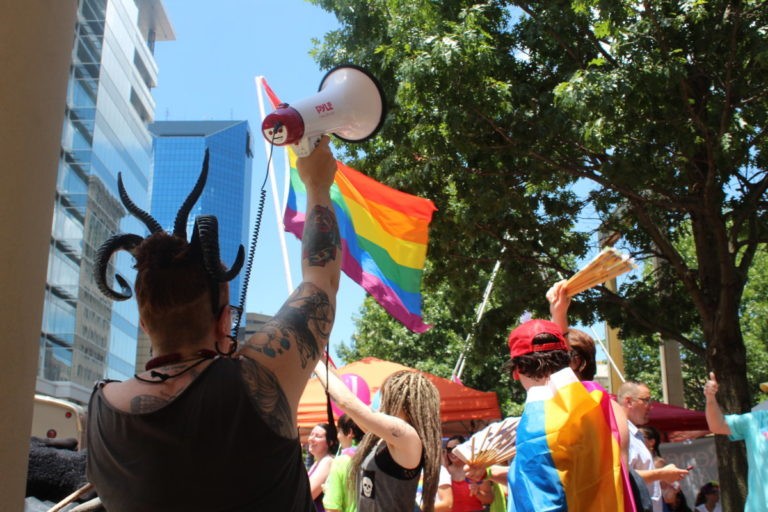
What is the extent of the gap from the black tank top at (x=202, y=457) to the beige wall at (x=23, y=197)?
203 mm

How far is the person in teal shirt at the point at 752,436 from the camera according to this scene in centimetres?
570

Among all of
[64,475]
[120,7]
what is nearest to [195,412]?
[64,475]

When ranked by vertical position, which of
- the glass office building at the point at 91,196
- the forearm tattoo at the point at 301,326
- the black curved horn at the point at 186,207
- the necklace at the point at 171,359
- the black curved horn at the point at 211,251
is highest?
the glass office building at the point at 91,196

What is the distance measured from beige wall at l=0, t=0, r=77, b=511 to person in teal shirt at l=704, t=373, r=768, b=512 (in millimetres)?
5032

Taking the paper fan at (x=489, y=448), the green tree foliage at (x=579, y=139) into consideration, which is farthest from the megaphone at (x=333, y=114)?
the green tree foliage at (x=579, y=139)

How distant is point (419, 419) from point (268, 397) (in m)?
2.30

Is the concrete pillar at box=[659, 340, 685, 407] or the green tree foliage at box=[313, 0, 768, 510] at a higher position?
the green tree foliage at box=[313, 0, 768, 510]

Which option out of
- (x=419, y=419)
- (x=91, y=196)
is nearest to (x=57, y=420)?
(x=419, y=419)

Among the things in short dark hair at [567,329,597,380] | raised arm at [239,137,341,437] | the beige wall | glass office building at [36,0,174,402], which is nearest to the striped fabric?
short dark hair at [567,329,597,380]

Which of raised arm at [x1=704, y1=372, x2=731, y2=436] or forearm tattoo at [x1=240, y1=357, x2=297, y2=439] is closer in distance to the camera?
forearm tattoo at [x1=240, y1=357, x2=297, y2=439]

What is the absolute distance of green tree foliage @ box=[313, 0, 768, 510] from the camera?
918cm

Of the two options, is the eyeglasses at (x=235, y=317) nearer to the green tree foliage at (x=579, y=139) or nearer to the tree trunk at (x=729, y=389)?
the green tree foliage at (x=579, y=139)

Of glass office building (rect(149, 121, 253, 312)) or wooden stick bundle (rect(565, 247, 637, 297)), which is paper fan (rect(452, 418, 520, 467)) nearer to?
wooden stick bundle (rect(565, 247, 637, 297))

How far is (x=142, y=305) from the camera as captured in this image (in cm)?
193
